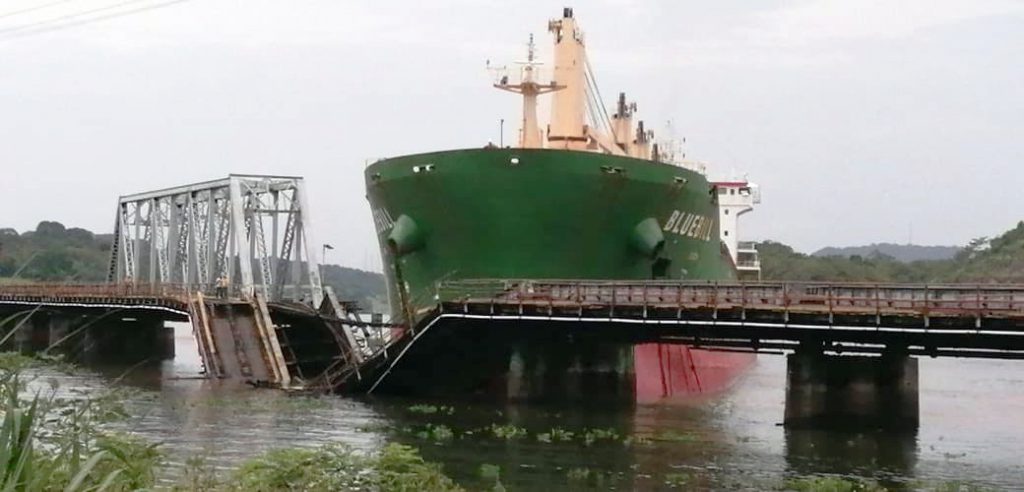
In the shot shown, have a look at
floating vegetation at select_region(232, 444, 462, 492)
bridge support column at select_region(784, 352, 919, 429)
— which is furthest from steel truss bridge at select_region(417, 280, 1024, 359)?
floating vegetation at select_region(232, 444, 462, 492)

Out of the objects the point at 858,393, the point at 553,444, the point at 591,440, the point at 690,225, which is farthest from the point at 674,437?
the point at 690,225

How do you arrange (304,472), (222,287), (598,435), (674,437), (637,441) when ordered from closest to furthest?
(304,472) < (637,441) < (598,435) < (674,437) < (222,287)

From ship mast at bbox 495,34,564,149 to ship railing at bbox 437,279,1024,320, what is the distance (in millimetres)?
12778

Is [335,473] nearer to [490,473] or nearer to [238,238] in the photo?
[490,473]

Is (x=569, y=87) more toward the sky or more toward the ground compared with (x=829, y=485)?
more toward the sky

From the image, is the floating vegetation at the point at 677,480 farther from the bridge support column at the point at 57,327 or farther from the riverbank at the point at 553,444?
the bridge support column at the point at 57,327

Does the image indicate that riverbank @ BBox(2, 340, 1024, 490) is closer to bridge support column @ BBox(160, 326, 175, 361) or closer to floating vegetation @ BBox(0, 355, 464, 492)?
floating vegetation @ BBox(0, 355, 464, 492)

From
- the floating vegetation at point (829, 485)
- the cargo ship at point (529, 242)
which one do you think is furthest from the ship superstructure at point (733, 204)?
the floating vegetation at point (829, 485)

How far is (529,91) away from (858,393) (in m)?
19.8

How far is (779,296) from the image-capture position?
27.2 metres

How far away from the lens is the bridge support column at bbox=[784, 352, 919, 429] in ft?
89.7

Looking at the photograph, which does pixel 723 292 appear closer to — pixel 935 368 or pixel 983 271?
pixel 935 368

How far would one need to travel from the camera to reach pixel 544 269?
3509 cm

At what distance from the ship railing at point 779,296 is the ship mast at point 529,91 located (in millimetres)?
12778
